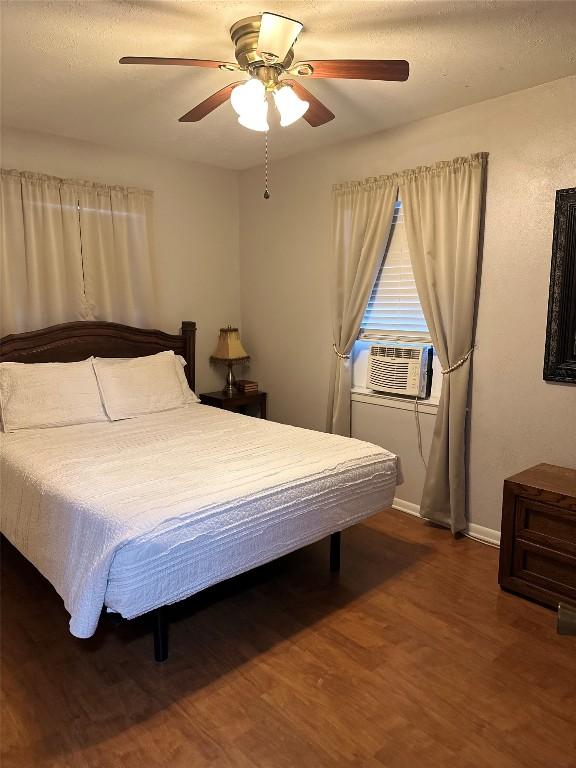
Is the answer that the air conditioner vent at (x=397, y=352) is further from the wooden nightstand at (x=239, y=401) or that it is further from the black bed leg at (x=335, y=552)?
the black bed leg at (x=335, y=552)

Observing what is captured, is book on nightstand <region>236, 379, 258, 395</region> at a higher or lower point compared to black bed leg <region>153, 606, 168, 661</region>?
higher

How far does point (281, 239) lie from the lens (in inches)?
173

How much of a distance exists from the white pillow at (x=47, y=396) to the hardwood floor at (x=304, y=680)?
2.95 ft

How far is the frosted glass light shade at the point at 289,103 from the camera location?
7.22 feet

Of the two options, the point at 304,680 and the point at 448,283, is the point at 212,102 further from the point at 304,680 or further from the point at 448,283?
the point at 304,680

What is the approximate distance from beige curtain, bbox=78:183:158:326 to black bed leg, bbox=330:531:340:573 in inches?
90.6

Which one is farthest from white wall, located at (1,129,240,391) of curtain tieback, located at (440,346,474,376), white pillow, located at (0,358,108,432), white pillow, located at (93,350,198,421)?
curtain tieback, located at (440,346,474,376)

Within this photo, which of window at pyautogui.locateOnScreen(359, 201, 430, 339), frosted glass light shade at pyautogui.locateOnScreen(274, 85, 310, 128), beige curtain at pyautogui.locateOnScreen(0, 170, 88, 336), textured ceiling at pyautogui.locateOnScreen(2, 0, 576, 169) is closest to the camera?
textured ceiling at pyautogui.locateOnScreen(2, 0, 576, 169)

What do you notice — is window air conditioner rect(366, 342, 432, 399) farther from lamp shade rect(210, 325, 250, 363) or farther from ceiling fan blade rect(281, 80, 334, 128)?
ceiling fan blade rect(281, 80, 334, 128)

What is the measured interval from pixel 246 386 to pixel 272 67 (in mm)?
2766

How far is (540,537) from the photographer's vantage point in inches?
101

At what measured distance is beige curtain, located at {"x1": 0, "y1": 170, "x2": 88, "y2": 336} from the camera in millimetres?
3461

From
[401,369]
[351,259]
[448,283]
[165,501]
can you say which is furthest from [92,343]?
[448,283]

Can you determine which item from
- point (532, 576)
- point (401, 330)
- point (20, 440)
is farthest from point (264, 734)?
point (401, 330)
